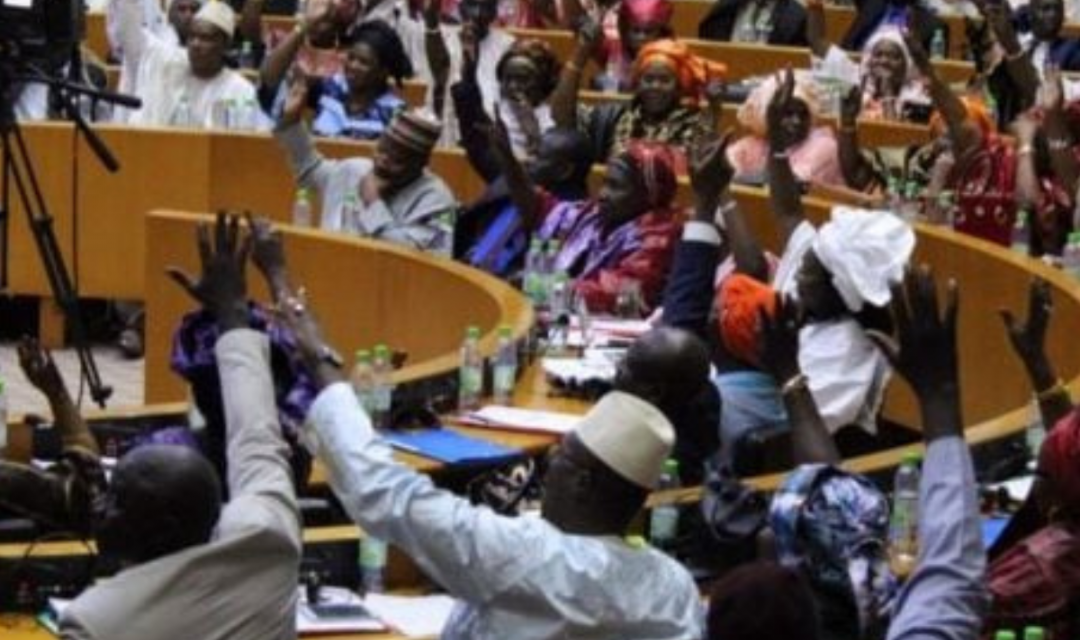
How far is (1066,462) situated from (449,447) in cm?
229

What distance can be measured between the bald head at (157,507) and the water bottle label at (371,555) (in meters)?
1.45

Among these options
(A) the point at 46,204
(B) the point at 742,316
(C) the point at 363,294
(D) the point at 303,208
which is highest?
(B) the point at 742,316

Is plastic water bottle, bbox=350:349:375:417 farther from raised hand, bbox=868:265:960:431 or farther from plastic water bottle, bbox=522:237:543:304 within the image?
raised hand, bbox=868:265:960:431

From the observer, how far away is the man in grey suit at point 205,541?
4871 mm

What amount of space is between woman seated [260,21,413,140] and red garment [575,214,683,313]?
232 centimetres

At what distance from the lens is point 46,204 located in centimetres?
1273

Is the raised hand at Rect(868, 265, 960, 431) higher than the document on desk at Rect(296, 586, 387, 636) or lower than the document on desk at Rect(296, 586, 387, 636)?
Result: higher

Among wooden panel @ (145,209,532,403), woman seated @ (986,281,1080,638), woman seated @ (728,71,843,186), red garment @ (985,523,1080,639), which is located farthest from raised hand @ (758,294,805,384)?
woman seated @ (728,71,843,186)

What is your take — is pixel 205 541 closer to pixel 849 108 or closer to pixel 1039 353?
pixel 1039 353

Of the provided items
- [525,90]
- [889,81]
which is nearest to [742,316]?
[525,90]

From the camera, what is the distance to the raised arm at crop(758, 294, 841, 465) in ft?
21.1

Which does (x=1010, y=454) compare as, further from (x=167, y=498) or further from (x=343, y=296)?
(x=343, y=296)

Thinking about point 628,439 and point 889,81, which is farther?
point 889,81

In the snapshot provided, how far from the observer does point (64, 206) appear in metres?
12.7
